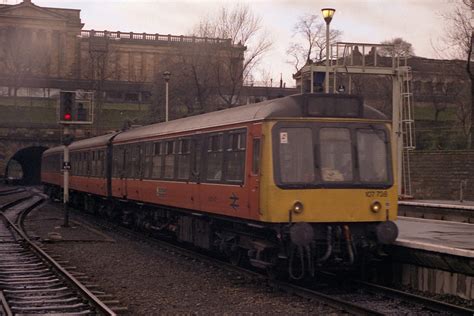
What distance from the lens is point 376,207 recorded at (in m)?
12.1

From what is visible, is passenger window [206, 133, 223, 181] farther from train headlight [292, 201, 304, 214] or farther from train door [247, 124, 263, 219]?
train headlight [292, 201, 304, 214]

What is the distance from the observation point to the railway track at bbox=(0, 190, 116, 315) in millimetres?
9898

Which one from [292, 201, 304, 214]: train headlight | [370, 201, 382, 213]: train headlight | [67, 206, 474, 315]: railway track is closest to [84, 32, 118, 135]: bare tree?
[67, 206, 474, 315]: railway track

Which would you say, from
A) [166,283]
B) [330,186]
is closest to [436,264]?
[330,186]

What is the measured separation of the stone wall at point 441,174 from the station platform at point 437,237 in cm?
1308

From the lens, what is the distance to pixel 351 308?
9.91 meters

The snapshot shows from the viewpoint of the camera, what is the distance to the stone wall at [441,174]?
3194 cm

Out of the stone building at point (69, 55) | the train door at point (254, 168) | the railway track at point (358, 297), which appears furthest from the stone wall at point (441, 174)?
the stone building at point (69, 55)

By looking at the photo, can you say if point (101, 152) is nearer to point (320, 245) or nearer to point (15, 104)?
point (320, 245)

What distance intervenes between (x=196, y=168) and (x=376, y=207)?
444 centimetres

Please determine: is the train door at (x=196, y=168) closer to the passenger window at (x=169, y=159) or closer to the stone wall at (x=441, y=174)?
the passenger window at (x=169, y=159)

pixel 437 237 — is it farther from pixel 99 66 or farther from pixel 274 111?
pixel 99 66

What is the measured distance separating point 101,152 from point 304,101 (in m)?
15.2

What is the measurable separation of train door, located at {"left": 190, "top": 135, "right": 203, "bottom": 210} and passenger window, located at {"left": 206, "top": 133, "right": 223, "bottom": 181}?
1.63 ft
